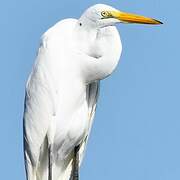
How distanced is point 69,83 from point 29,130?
47cm

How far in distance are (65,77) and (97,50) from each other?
325mm

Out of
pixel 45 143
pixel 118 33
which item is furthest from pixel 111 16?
pixel 45 143

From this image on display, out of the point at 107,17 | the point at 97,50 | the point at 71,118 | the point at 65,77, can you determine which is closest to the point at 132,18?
the point at 107,17

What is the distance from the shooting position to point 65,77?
16.1 m

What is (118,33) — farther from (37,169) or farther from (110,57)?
(37,169)

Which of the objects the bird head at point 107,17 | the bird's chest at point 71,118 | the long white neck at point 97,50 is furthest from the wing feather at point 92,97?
the bird head at point 107,17

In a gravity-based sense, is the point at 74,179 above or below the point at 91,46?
below

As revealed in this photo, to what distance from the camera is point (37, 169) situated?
16219 mm

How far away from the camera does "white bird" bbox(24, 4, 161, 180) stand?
15922 millimetres

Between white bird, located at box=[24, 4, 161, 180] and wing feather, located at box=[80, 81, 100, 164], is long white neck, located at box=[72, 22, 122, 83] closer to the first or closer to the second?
white bird, located at box=[24, 4, 161, 180]

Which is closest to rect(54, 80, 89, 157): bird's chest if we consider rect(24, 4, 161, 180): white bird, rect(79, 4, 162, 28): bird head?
rect(24, 4, 161, 180): white bird

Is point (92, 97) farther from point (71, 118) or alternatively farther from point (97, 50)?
point (97, 50)

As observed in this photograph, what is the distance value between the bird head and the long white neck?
0.15 ft

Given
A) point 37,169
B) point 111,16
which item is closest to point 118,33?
point 111,16
